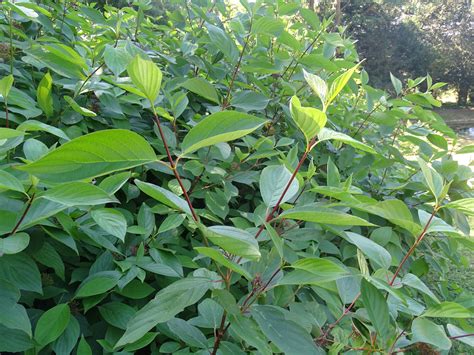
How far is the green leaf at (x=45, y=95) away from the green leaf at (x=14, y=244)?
58cm

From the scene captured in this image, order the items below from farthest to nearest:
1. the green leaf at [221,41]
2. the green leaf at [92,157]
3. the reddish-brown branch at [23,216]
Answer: the green leaf at [221,41]
the reddish-brown branch at [23,216]
the green leaf at [92,157]

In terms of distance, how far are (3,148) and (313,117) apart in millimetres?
593

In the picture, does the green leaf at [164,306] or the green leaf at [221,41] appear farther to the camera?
the green leaf at [221,41]

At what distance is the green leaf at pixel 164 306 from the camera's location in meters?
0.58

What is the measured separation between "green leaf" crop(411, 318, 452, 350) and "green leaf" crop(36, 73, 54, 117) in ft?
3.55

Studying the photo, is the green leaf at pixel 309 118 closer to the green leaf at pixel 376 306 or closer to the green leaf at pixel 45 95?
the green leaf at pixel 376 306

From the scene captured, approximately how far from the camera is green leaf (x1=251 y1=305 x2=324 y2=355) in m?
0.63

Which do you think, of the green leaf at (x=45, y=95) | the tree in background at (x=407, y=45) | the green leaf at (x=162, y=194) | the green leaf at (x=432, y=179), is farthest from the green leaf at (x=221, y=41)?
the tree in background at (x=407, y=45)

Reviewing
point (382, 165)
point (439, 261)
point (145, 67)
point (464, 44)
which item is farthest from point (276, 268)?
point (464, 44)

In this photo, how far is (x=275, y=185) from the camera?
805 mm

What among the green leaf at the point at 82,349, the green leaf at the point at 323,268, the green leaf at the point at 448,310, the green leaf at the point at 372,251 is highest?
A: the green leaf at the point at 323,268

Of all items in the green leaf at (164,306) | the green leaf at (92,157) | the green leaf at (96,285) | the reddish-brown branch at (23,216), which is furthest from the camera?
the green leaf at (96,285)

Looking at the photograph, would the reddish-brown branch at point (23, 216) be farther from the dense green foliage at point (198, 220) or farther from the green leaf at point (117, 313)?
the green leaf at point (117, 313)

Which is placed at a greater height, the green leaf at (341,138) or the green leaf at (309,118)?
the green leaf at (309,118)
